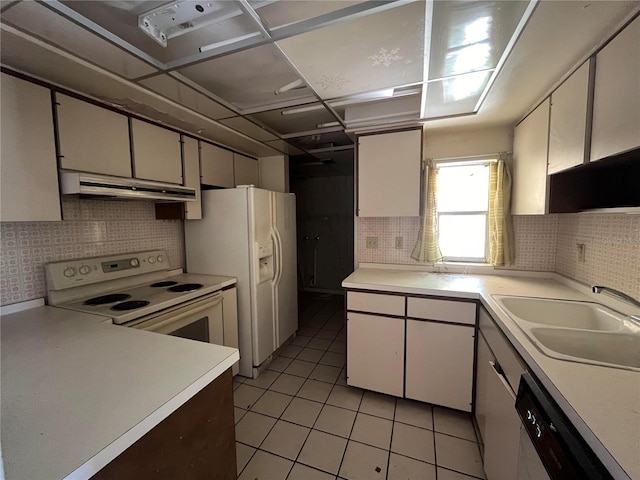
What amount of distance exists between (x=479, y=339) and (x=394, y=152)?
1.46m

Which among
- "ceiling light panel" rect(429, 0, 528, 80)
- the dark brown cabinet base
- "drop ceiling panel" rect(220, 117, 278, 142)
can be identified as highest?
"drop ceiling panel" rect(220, 117, 278, 142)

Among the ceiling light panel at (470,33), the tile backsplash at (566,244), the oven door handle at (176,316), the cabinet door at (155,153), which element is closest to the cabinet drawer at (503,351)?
the tile backsplash at (566,244)

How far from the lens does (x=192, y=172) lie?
2.33 meters

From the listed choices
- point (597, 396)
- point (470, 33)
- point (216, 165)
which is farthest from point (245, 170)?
point (597, 396)

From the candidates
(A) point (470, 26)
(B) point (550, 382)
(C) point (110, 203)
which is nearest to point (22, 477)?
(B) point (550, 382)

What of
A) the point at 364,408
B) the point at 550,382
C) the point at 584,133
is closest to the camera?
the point at 550,382

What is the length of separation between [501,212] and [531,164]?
441mm

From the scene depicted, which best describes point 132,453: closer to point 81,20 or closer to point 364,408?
point 81,20

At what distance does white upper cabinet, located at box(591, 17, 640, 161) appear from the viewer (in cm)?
93

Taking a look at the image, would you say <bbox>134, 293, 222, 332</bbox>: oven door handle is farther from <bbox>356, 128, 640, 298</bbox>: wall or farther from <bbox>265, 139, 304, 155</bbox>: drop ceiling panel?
<bbox>265, 139, 304, 155</bbox>: drop ceiling panel

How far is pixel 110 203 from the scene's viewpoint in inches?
79.7

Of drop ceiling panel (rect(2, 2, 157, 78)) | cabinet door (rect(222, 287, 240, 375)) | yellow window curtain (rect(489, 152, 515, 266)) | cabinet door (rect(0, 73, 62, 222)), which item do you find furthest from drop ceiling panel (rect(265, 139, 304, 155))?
yellow window curtain (rect(489, 152, 515, 266))

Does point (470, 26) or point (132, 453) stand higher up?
point (470, 26)

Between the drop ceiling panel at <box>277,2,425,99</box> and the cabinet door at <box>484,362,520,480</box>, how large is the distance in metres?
1.54
